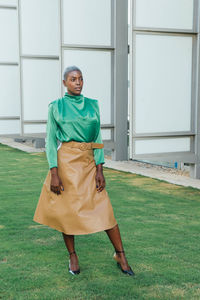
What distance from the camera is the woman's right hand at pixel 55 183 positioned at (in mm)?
3861

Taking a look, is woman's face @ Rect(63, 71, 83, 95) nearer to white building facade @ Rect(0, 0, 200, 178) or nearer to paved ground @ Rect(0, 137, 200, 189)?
white building facade @ Rect(0, 0, 200, 178)

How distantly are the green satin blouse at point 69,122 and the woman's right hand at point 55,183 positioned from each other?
2.2 inches

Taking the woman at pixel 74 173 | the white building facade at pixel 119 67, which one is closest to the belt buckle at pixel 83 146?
the woman at pixel 74 173

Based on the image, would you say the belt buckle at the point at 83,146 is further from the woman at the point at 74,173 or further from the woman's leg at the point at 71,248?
the woman's leg at the point at 71,248

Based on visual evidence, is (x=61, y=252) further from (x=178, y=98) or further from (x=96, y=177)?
(x=178, y=98)

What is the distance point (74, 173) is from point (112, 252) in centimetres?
117

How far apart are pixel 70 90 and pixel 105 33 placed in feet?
26.0

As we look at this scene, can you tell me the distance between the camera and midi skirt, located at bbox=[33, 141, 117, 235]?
3.85 m

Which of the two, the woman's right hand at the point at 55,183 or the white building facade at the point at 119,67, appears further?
the white building facade at the point at 119,67

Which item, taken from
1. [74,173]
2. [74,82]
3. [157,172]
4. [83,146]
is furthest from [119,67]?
[74,173]

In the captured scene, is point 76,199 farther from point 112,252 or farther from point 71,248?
point 112,252

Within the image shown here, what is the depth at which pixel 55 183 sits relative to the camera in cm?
386

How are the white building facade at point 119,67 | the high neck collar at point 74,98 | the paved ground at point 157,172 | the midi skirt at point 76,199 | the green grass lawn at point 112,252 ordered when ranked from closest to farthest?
the green grass lawn at point 112,252
the midi skirt at point 76,199
the high neck collar at point 74,98
the white building facade at point 119,67
the paved ground at point 157,172

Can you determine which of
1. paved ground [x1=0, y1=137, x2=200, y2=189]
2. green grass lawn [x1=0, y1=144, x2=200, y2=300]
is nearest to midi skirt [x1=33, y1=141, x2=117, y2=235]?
green grass lawn [x1=0, y1=144, x2=200, y2=300]
